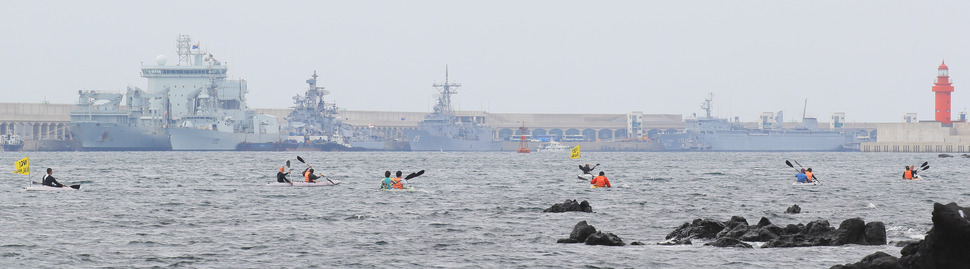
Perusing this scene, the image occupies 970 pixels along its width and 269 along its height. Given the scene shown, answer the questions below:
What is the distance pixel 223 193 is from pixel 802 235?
27068 mm

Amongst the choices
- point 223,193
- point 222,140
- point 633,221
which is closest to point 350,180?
point 223,193

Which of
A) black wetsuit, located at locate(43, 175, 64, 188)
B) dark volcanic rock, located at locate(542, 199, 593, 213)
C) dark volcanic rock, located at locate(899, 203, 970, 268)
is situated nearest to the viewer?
dark volcanic rock, located at locate(899, 203, 970, 268)

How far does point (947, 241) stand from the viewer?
15.7 metres

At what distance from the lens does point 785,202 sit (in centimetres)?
4088

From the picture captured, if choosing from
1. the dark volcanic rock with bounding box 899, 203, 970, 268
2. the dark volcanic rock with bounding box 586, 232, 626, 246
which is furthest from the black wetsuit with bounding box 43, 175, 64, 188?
the dark volcanic rock with bounding box 899, 203, 970, 268

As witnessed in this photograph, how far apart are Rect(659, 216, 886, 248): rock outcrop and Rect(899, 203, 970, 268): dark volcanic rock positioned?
7761 millimetres

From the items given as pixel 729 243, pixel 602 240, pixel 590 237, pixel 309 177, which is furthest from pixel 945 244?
pixel 309 177

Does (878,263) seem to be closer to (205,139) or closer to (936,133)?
(205,139)

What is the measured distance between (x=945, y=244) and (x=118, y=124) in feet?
496

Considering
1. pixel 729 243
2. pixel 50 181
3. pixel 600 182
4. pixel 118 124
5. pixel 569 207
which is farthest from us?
pixel 118 124

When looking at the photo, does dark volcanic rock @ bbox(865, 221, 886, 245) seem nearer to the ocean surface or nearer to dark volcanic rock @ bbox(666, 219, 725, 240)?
the ocean surface

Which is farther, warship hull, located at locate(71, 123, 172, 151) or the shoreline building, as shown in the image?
the shoreline building

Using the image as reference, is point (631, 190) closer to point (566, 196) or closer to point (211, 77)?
point (566, 196)

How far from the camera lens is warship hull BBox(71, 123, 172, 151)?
156m
